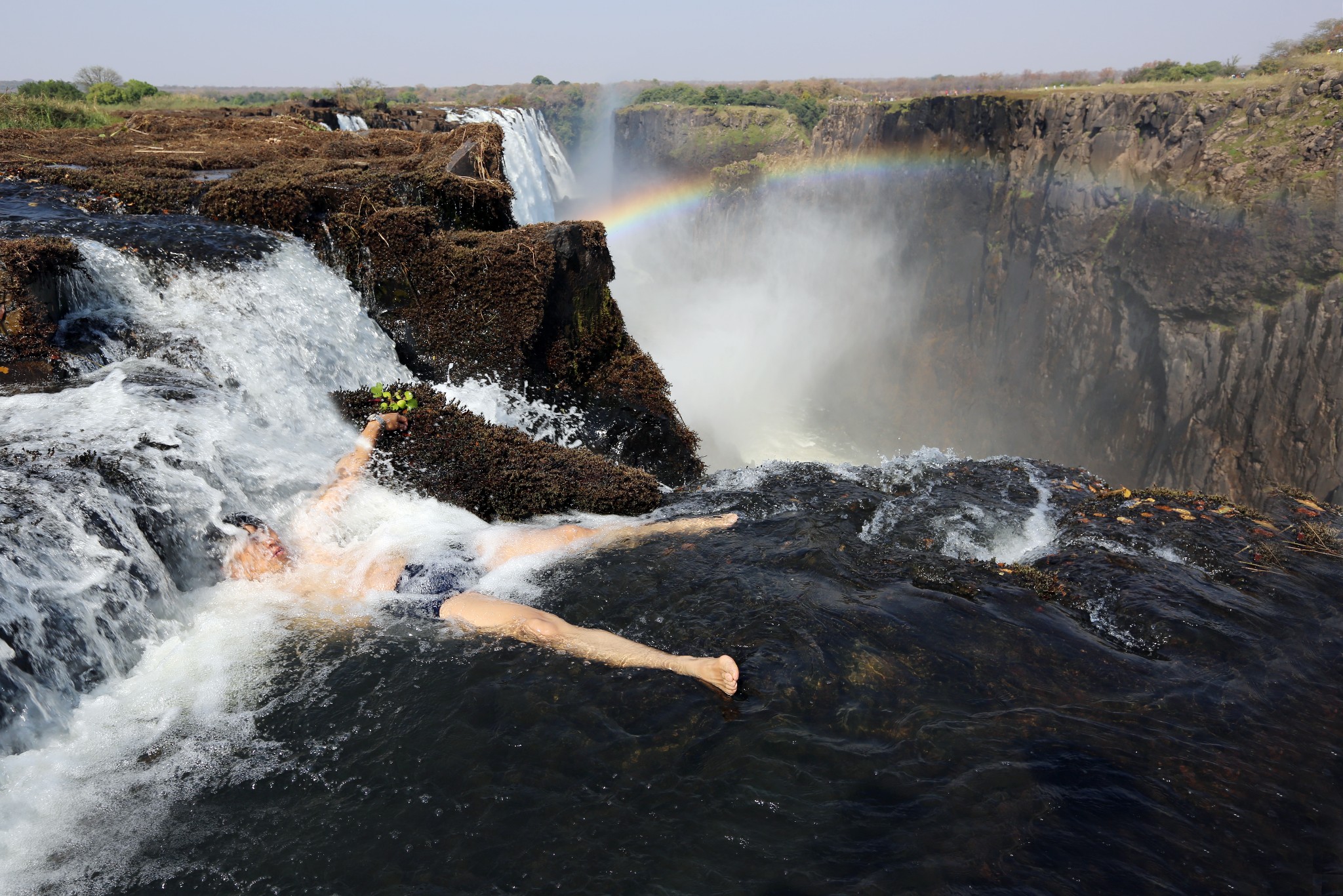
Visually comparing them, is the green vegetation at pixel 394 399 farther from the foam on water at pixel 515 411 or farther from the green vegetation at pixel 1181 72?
the green vegetation at pixel 1181 72

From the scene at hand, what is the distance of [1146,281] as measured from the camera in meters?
21.4

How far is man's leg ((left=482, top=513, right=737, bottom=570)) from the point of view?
6020mm

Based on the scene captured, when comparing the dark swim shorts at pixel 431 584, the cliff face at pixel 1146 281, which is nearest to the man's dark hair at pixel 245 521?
the dark swim shorts at pixel 431 584

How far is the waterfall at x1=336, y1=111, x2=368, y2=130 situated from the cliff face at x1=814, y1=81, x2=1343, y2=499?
23.2 meters

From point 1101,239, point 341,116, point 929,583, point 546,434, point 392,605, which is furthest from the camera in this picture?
point 1101,239

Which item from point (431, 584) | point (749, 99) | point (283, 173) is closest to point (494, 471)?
point (431, 584)

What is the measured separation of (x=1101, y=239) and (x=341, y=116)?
2480cm

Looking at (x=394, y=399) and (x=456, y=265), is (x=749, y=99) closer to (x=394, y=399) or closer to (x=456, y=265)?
(x=456, y=265)

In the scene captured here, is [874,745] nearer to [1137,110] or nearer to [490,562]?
[490,562]

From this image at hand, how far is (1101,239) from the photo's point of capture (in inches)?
909

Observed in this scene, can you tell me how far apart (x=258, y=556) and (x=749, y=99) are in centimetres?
6017

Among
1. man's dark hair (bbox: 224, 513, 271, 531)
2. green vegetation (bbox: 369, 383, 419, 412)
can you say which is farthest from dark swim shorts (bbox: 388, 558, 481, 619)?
green vegetation (bbox: 369, 383, 419, 412)

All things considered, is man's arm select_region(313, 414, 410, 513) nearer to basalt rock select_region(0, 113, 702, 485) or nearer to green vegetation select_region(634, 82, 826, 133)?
basalt rock select_region(0, 113, 702, 485)

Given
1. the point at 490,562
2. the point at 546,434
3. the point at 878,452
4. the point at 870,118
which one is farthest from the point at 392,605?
the point at 870,118
